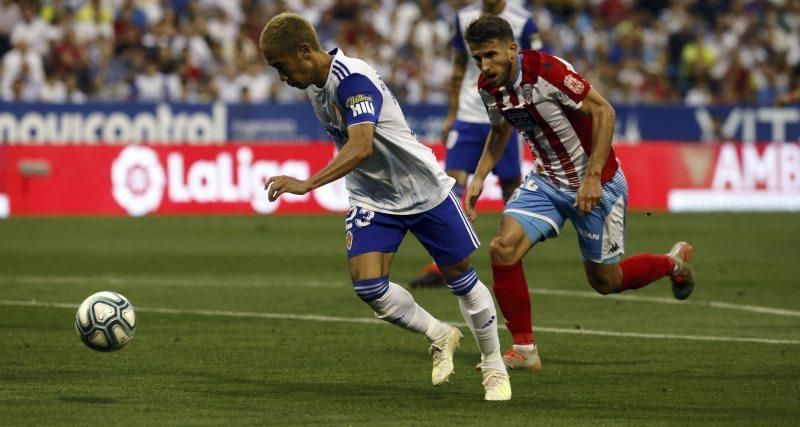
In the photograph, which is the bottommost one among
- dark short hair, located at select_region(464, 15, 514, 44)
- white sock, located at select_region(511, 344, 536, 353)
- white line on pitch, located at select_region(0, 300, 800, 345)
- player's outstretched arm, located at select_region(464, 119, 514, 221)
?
white line on pitch, located at select_region(0, 300, 800, 345)

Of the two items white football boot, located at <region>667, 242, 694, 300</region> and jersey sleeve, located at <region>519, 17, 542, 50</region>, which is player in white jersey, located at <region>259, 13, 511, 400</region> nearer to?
white football boot, located at <region>667, 242, 694, 300</region>

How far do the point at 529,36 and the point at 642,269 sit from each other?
151 inches

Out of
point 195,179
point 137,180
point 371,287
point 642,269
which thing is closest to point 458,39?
point 642,269

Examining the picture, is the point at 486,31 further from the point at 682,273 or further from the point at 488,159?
the point at 682,273

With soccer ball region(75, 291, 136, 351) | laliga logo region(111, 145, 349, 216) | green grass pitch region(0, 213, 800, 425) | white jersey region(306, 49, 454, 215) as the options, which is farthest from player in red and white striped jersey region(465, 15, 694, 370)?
laliga logo region(111, 145, 349, 216)

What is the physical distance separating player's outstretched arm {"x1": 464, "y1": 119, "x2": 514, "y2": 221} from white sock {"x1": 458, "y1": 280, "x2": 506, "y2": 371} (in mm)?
1007

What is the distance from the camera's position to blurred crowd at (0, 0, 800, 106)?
82.9ft

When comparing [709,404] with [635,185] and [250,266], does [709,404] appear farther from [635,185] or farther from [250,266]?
[635,185]

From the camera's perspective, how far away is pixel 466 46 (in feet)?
43.1

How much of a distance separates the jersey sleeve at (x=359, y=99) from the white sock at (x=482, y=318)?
1128 mm

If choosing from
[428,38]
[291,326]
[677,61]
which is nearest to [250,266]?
[291,326]

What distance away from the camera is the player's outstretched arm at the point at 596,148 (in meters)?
8.53

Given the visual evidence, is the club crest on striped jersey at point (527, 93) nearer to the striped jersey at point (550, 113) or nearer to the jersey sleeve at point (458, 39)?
the striped jersey at point (550, 113)

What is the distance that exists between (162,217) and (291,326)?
1153 centimetres
